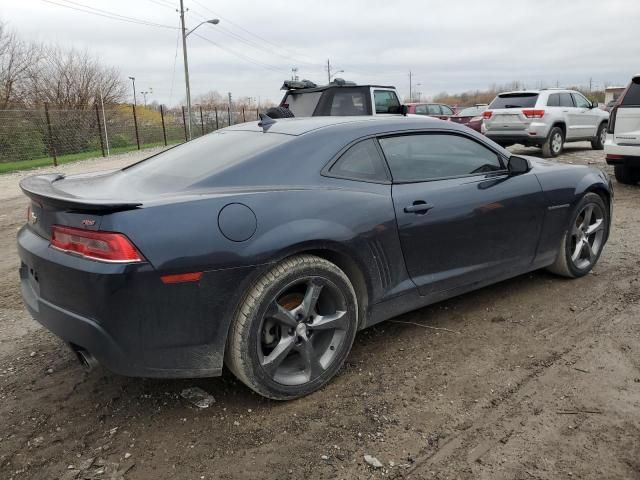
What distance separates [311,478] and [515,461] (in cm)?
88

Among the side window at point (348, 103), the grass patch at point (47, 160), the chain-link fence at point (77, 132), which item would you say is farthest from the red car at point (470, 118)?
the grass patch at point (47, 160)

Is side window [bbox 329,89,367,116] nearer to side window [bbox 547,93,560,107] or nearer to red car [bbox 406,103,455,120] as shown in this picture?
side window [bbox 547,93,560,107]

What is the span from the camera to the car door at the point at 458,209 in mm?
3330

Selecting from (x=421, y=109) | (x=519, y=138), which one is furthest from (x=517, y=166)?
(x=421, y=109)

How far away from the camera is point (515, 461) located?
7.79 ft

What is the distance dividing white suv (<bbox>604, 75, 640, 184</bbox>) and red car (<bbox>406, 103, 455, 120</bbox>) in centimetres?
987

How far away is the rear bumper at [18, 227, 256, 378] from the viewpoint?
237 centimetres

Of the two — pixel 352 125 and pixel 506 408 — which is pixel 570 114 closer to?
pixel 352 125

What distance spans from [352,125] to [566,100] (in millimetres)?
12315

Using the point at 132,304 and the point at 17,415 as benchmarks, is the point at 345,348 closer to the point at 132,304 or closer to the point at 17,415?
the point at 132,304

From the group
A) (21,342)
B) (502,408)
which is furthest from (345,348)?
(21,342)

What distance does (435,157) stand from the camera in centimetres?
364

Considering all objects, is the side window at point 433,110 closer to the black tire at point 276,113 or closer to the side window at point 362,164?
the black tire at point 276,113

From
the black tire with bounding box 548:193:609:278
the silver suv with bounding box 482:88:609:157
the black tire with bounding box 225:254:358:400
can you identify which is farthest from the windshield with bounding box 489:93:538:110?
the black tire with bounding box 225:254:358:400
